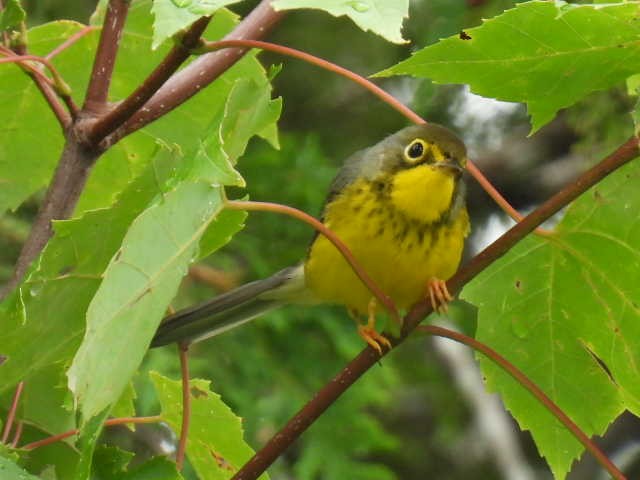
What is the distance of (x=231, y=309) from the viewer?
11.6ft

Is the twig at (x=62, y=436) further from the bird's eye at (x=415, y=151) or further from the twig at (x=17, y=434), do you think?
the bird's eye at (x=415, y=151)

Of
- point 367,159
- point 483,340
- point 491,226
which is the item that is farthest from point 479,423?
point 483,340

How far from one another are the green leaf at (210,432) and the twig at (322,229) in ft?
1.65

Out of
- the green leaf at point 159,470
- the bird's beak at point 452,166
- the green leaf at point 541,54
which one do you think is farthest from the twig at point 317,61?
the bird's beak at point 452,166

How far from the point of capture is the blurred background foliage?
215 inches

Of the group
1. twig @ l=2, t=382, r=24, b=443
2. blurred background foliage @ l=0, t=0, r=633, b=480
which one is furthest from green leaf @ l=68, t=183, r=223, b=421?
blurred background foliage @ l=0, t=0, r=633, b=480

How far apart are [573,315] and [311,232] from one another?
325 cm

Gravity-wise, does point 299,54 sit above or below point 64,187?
above

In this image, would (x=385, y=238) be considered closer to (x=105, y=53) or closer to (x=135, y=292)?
(x=105, y=53)

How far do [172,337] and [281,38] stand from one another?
376 cm

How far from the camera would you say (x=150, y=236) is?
1.79 meters

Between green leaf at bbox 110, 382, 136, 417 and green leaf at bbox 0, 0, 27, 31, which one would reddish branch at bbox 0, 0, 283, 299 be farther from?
green leaf at bbox 110, 382, 136, 417

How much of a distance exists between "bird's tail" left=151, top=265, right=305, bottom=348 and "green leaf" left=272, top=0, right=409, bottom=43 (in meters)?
1.39

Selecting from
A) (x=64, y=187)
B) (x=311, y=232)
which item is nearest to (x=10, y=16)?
(x=64, y=187)
